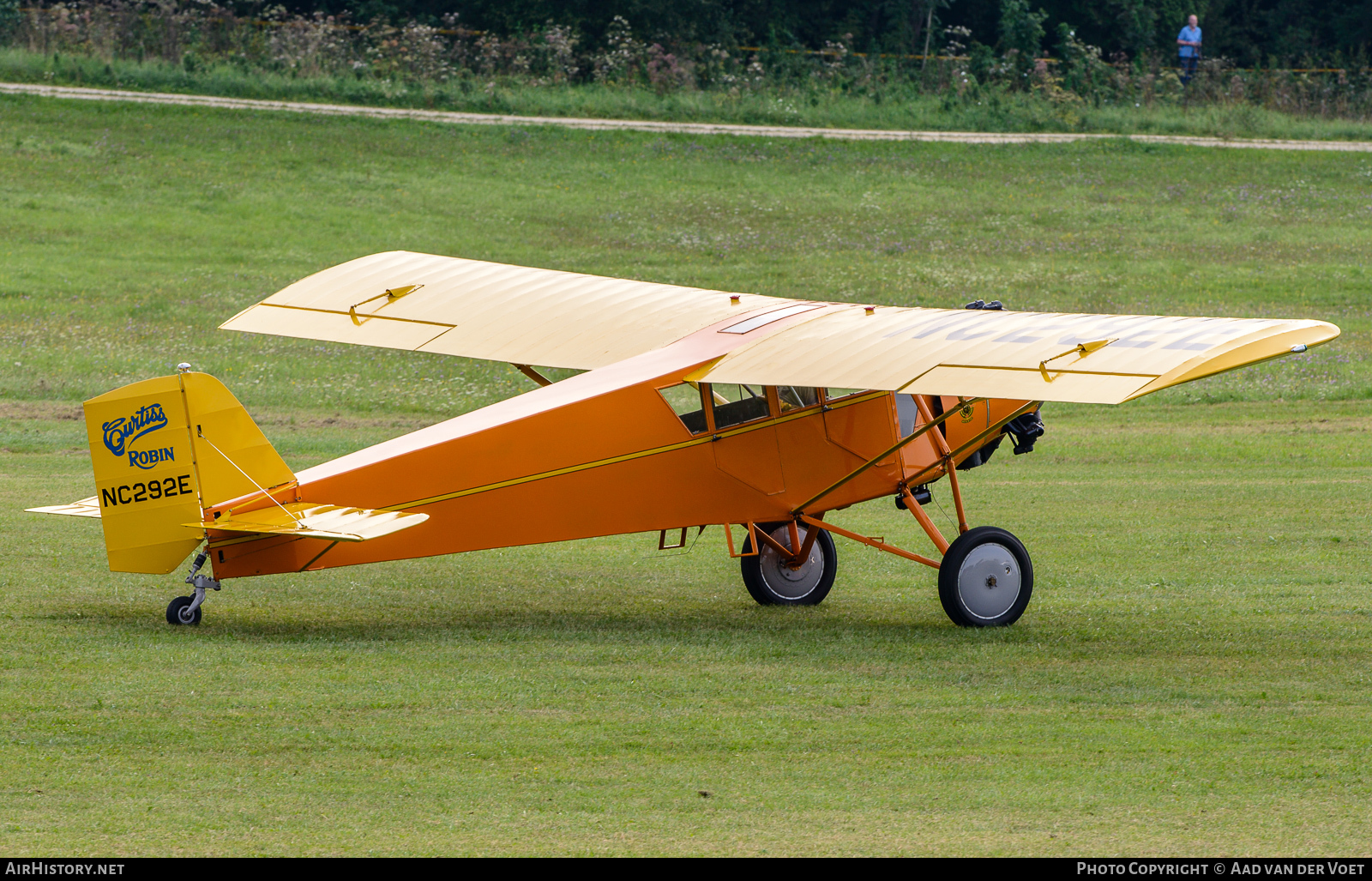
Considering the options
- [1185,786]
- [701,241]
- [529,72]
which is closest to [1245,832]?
[1185,786]

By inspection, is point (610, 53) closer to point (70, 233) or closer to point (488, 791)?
point (70, 233)

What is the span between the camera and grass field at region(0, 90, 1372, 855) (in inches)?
260

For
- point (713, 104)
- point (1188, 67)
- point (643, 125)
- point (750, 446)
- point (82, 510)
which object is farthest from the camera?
point (1188, 67)

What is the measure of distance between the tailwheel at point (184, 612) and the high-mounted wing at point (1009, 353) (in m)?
3.69

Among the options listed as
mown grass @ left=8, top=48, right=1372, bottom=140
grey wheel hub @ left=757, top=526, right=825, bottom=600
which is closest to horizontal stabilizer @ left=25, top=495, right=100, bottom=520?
grey wheel hub @ left=757, top=526, right=825, bottom=600

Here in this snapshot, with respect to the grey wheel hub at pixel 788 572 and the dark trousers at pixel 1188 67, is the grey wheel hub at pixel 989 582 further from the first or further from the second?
the dark trousers at pixel 1188 67

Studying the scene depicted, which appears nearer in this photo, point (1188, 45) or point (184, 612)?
point (184, 612)

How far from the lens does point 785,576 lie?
1145 centimetres

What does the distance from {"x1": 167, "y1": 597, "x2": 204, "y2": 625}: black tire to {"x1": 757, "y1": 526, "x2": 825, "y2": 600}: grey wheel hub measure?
13.5 ft

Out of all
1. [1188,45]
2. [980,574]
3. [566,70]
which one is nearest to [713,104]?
[566,70]

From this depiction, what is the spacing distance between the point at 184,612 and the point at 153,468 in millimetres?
1033

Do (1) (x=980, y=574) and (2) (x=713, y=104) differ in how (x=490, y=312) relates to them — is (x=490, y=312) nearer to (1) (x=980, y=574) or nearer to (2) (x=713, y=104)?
(1) (x=980, y=574)

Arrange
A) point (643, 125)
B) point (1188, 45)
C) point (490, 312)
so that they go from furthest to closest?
point (1188, 45) → point (643, 125) → point (490, 312)

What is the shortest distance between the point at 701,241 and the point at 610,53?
50.7 feet
